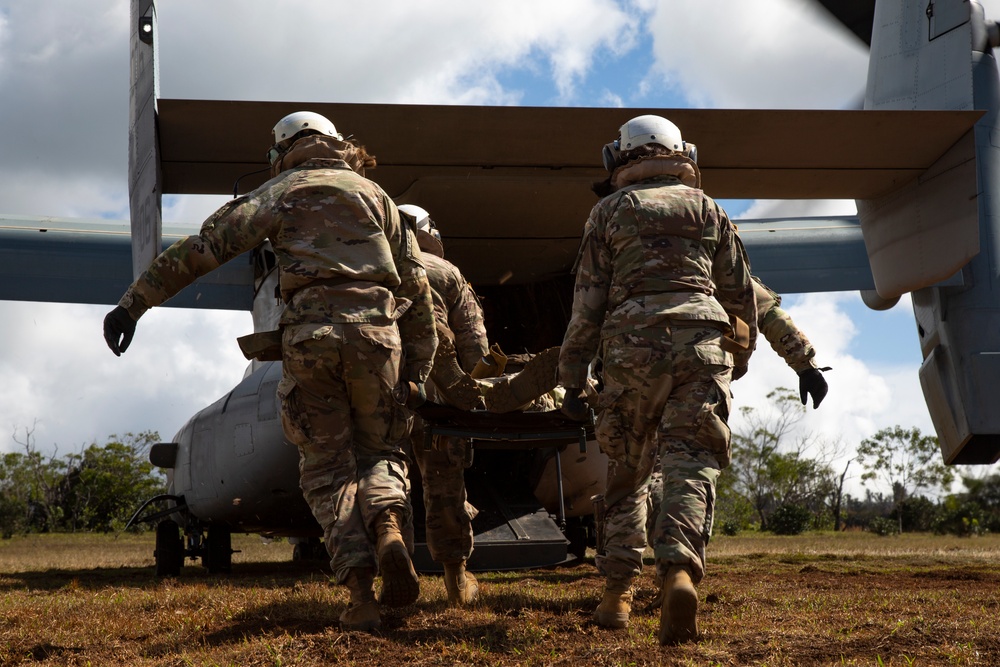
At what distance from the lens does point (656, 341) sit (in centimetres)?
419

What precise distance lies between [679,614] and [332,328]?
69.9 inches

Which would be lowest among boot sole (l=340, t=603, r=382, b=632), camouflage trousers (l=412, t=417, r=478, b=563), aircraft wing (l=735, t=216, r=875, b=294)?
boot sole (l=340, t=603, r=382, b=632)

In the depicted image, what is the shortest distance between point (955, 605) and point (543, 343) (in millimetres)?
5403

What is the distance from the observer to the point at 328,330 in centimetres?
423

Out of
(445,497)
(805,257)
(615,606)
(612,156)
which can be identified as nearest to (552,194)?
(612,156)

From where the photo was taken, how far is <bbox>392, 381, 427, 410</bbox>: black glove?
4449 mm

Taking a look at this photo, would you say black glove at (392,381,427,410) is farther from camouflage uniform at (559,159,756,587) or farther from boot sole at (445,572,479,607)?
boot sole at (445,572,479,607)

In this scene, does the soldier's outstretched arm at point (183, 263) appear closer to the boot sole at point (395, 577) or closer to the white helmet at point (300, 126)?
the white helmet at point (300, 126)

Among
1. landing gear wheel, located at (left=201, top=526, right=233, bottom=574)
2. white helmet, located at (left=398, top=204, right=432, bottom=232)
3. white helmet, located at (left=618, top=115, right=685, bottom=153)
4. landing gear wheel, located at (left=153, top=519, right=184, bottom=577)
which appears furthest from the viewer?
landing gear wheel, located at (left=201, top=526, right=233, bottom=574)

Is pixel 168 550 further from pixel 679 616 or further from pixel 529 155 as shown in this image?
pixel 679 616

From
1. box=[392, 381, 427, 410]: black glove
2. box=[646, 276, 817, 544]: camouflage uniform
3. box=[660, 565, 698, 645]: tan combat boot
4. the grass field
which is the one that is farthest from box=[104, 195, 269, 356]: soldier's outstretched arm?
box=[646, 276, 817, 544]: camouflage uniform

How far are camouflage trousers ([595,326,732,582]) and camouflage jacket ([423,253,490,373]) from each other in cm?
168

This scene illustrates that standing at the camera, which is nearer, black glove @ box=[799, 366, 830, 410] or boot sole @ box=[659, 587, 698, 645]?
boot sole @ box=[659, 587, 698, 645]

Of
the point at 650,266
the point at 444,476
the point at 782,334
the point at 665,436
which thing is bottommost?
the point at 444,476
